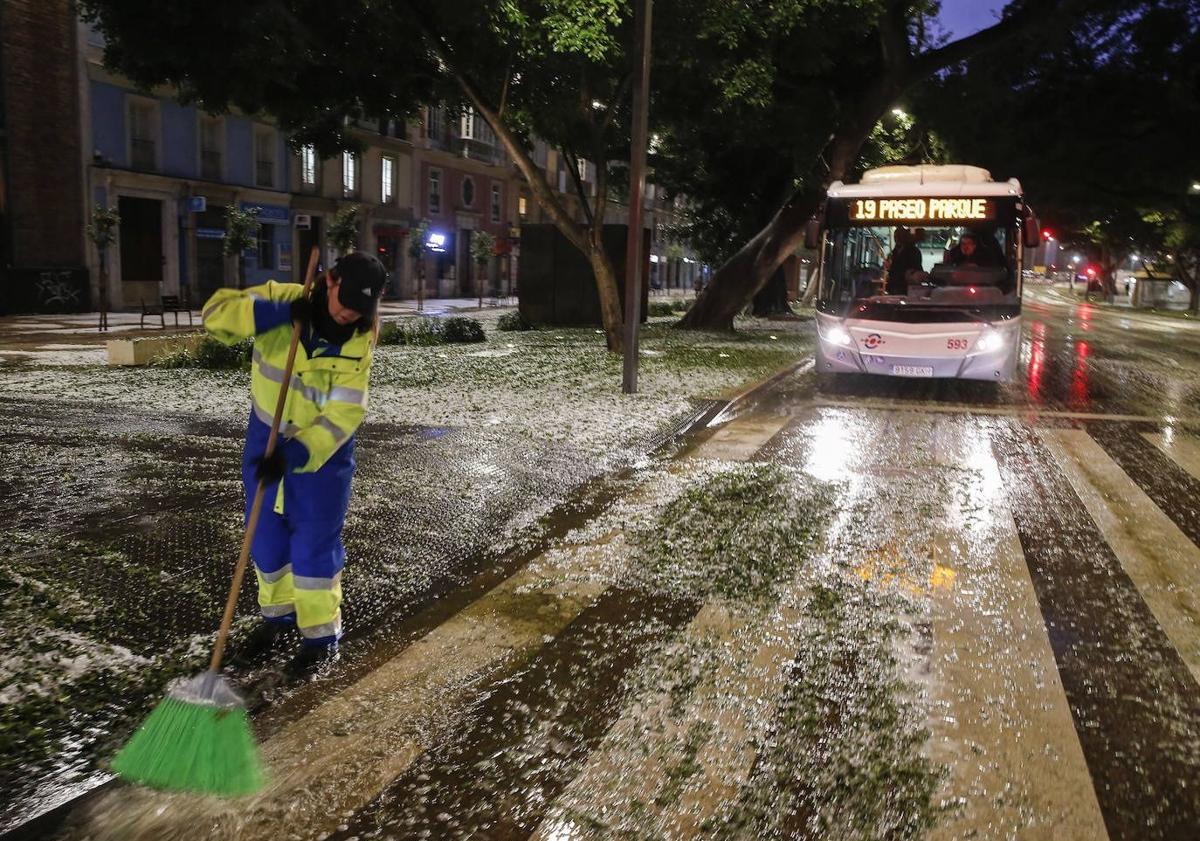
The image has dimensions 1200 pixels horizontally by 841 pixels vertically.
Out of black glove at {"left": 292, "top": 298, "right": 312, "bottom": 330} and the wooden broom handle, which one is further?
black glove at {"left": 292, "top": 298, "right": 312, "bottom": 330}

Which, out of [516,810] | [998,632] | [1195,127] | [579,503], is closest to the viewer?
[516,810]

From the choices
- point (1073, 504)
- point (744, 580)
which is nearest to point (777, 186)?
point (1073, 504)

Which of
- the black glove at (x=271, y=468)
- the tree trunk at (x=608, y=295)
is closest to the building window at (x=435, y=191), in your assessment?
the tree trunk at (x=608, y=295)

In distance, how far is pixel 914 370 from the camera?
11719 millimetres

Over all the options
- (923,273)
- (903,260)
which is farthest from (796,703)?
(903,260)

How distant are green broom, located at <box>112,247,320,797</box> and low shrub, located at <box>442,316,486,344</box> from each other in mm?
16733

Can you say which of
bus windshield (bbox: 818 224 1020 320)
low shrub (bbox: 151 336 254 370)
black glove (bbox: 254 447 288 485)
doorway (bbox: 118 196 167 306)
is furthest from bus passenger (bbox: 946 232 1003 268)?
doorway (bbox: 118 196 167 306)

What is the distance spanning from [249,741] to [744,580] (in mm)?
2621

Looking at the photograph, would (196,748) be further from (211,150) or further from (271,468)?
(211,150)

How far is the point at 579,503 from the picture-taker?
6.48 m

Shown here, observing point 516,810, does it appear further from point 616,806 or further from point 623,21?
point 623,21

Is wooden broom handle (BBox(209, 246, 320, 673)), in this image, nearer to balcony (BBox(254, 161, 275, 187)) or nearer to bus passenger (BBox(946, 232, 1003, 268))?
bus passenger (BBox(946, 232, 1003, 268))

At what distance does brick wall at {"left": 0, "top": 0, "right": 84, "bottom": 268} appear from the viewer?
25984mm

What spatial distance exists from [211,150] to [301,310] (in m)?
34.7
